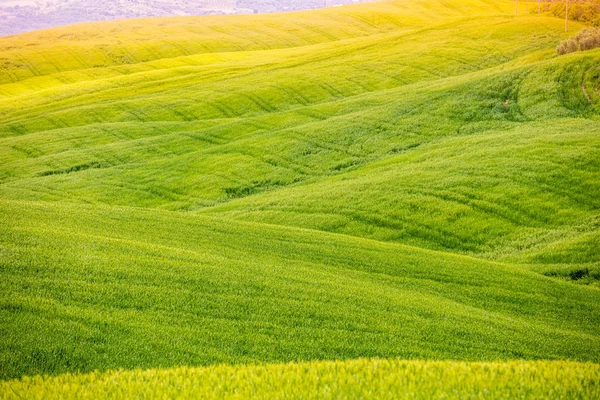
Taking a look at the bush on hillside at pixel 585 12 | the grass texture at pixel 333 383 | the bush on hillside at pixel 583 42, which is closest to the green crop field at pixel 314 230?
the grass texture at pixel 333 383

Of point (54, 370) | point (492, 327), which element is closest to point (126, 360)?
point (54, 370)

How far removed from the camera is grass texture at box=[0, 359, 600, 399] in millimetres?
8383

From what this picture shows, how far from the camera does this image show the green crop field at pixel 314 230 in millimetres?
10852

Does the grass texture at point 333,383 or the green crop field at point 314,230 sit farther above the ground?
the grass texture at point 333,383

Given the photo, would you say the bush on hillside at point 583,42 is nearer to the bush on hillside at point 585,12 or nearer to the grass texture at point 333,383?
the bush on hillside at point 585,12

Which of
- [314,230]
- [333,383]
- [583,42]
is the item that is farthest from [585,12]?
[333,383]

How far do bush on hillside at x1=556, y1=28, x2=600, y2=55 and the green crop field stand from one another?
5.27 metres

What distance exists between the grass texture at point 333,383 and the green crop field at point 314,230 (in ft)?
0.18

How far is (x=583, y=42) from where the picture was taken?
75562mm

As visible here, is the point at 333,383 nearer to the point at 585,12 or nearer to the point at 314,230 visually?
the point at 314,230

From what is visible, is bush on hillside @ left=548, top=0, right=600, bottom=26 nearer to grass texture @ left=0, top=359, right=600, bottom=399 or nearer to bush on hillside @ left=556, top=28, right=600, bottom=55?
bush on hillside @ left=556, top=28, right=600, bottom=55

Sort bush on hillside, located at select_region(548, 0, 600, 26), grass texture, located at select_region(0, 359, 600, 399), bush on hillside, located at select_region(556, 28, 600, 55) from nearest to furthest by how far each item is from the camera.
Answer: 1. grass texture, located at select_region(0, 359, 600, 399)
2. bush on hillside, located at select_region(556, 28, 600, 55)
3. bush on hillside, located at select_region(548, 0, 600, 26)

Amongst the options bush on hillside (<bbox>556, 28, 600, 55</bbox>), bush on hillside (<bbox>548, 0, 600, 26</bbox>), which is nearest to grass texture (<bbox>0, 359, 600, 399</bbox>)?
bush on hillside (<bbox>556, 28, 600, 55</bbox>)

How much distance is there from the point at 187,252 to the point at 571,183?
31968 mm
